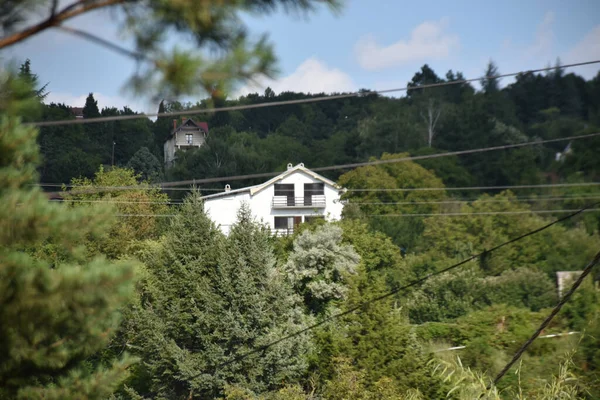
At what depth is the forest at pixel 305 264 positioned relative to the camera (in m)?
5.34

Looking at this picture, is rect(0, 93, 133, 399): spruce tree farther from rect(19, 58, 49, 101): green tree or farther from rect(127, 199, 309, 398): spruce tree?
rect(127, 199, 309, 398): spruce tree

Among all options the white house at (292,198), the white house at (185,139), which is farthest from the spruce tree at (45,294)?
the white house at (185,139)

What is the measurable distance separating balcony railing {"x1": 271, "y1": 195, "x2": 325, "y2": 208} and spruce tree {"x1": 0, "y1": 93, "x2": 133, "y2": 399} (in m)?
38.2

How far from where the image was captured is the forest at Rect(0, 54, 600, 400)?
5.34 metres

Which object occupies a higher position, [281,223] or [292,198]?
[292,198]

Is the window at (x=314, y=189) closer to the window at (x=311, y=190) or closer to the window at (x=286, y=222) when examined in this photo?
the window at (x=311, y=190)

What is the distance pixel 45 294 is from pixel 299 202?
40216mm

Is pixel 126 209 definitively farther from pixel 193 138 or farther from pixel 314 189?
pixel 193 138

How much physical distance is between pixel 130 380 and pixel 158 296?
3736 mm

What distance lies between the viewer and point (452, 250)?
40156 millimetres

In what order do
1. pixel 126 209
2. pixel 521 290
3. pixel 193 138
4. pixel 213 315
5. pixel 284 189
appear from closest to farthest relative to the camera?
pixel 213 315, pixel 521 290, pixel 126 209, pixel 284 189, pixel 193 138

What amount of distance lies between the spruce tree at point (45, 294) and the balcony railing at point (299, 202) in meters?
38.2

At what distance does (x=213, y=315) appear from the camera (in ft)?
69.3

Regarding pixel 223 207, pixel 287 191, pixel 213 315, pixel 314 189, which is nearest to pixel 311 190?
pixel 314 189
